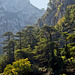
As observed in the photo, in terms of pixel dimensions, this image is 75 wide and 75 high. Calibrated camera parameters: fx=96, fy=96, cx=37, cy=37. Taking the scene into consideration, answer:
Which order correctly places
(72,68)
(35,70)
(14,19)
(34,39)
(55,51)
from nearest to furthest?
(72,68) < (35,70) < (55,51) < (34,39) < (14,19)

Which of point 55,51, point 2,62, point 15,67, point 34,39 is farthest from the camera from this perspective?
point 34,39

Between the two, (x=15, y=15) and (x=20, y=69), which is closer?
(x=20, y=69)

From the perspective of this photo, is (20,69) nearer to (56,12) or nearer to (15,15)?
(56,12)

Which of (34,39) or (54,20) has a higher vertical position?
(54,20)

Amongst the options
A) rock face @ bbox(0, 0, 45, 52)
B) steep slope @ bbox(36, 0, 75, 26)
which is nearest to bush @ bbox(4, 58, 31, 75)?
steep slope @ bbox(36, 0, 75, 26)

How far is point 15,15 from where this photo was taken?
143000 millimetres

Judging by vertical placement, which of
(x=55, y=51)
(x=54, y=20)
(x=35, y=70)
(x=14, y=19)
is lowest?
(x=35, y=70)

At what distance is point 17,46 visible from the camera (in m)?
33.5

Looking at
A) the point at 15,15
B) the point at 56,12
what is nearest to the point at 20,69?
the point at 56,12

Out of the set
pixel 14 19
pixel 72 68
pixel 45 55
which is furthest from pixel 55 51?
pixel 14 19

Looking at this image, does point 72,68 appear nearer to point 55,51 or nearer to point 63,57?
point 63,57

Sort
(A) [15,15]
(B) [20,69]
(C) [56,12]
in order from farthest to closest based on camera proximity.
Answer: (A) [15,15]
(C) [56,12]
(B) [20,69]

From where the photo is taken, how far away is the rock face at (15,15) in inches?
4958

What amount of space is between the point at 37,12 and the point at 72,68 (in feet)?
572
